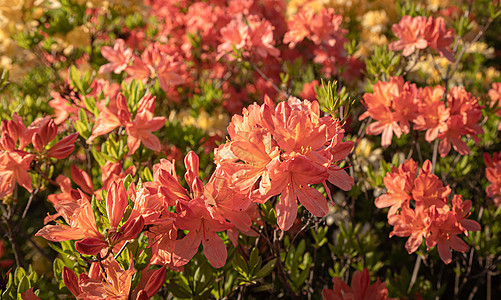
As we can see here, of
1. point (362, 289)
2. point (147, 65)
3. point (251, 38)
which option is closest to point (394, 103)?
point (362, 289)

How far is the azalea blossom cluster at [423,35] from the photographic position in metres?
1.87

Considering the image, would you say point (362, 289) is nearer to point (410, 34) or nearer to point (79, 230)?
point (79, 230)

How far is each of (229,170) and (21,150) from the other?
0.80m

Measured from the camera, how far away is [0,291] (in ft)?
3.67

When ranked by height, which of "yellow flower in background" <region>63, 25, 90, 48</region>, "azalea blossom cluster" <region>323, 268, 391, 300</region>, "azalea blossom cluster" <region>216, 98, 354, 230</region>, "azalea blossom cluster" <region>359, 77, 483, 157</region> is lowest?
"azalea blossom cluster" <region>323, 268, 391, 300</region>

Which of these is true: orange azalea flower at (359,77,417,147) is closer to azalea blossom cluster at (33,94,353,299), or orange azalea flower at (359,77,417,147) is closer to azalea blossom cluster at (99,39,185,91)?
azalea blossom cluster at (33,94,353,299)

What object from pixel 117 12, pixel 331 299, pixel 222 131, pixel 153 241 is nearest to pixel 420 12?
pixel 222 131

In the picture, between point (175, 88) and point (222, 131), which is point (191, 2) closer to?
point (175, 88)

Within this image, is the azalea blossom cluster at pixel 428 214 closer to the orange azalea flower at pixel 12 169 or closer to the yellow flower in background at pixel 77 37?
the orange azalea flower at pixel 12 169

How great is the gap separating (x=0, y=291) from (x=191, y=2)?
3.53 m

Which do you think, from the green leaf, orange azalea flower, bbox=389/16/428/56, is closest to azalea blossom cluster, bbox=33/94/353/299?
the green leaf

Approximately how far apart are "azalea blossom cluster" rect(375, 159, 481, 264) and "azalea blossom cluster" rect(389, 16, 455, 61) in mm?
736

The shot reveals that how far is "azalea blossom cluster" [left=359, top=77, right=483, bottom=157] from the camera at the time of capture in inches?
Result: 64.3

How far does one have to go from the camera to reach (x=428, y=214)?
1.38 m
